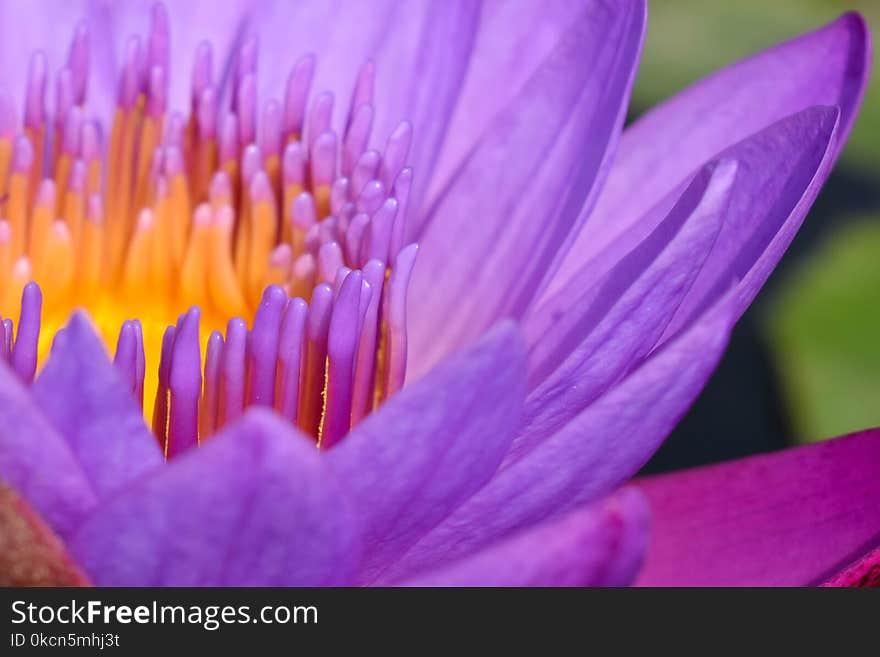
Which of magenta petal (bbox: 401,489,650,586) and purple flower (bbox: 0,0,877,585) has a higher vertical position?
purple flower (bbox: 0,0,877,585)

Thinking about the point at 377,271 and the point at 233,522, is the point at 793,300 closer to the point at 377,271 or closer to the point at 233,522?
the point at 377,271

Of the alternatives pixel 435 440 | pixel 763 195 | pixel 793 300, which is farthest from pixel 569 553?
pixel 793 300

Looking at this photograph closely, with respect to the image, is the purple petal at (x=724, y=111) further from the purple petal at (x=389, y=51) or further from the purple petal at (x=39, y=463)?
the purple petal at (x=39, y=463)

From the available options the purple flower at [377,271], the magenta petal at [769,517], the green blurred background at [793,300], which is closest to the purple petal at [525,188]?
the purple flower at [377,271]

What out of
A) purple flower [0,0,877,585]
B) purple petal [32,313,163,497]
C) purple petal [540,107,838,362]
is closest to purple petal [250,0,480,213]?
purple flower [0,0,877,585]

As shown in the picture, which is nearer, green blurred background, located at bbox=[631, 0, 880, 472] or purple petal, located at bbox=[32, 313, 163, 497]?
purple petal, located at bbox=[32, 313, 163, 497]

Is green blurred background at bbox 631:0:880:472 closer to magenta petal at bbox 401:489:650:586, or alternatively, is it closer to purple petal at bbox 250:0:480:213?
purple petal at bbox 250:0:480:213

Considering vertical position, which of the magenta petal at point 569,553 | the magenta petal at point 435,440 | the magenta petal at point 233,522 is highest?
the magenta petal at point 435,440

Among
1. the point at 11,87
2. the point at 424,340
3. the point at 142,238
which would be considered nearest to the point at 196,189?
the point at 142,238
